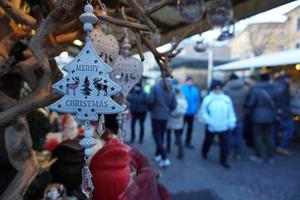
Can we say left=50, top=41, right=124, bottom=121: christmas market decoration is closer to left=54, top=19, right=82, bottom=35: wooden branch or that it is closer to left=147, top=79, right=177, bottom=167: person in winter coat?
left=54, top=19, right=82, bottom=35: wooden branch

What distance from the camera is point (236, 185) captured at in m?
4.93

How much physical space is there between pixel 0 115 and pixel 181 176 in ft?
14.4

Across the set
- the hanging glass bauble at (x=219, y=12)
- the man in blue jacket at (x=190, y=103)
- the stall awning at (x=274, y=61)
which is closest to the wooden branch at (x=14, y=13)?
the hanging glass bauble at (x=219, y=12)

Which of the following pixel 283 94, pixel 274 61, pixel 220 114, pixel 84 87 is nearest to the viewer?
pixel 84 87

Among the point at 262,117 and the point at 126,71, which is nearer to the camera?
the point at 126,71

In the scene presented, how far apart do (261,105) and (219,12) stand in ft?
14.1

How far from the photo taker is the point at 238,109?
23.1 feet

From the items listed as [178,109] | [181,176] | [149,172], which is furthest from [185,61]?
[149,172]

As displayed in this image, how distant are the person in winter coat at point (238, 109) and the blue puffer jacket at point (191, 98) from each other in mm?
931

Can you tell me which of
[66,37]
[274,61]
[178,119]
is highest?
[274,61]

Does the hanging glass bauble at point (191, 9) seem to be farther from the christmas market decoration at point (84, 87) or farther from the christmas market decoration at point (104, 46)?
the christmas market decoration at point (84, 87)

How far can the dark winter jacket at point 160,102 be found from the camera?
6.51 metres

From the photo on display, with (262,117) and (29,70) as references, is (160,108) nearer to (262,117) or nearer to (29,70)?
(262,117)

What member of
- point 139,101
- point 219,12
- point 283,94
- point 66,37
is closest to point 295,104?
point 283,94
